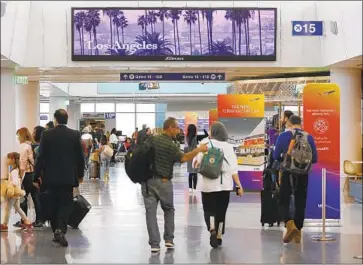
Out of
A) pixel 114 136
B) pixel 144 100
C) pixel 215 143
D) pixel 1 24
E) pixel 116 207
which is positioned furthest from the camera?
pixel 144 100

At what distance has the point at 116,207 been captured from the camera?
1045 centimetres

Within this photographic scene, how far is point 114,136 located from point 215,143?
18856 mm

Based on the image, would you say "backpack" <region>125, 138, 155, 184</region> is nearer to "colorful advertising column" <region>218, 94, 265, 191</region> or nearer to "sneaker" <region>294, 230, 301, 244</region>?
"sneaker" <region>294, 230, 301, 244</region>

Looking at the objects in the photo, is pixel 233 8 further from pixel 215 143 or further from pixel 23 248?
pixel 23 248

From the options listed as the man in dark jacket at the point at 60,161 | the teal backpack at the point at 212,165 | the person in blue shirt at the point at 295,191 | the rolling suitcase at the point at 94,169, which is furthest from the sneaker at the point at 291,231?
the rolling suitcase at the point at 94,169

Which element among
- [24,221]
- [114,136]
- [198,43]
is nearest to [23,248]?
[24,221]

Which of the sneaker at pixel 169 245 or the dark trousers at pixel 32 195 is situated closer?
the sneaker at pixel 169 245

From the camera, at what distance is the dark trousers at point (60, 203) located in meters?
6.11

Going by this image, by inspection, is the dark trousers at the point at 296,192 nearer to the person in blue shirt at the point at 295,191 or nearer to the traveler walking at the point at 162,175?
the person in blue shirt at the point at 295,191

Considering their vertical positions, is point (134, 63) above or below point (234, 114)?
above

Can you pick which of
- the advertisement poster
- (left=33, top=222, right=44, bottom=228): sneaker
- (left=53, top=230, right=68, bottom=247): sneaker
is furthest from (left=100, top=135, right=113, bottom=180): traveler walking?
(left=53, top=230, right=68, bottom=247): sneaker

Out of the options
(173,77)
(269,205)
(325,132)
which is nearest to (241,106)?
(173,77)

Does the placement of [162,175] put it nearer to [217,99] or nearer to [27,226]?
[27,226]

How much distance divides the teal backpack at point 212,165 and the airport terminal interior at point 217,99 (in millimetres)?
136
